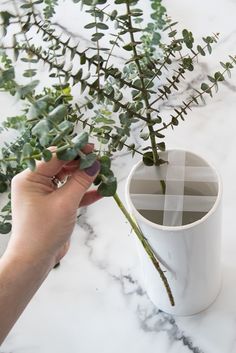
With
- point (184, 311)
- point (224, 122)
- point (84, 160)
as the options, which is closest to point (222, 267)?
point (184, 311)

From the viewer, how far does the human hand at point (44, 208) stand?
46 centimetres

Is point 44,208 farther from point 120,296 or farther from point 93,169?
point 120,296

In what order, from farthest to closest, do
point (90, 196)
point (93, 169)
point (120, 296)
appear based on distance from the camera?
point (120, 296)
point (90, 196)
point (93, 169)

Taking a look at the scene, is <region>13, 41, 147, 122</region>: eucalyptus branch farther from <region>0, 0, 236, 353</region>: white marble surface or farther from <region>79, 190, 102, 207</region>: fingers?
<region>0, 0, 236, 353</region>: white marble surface

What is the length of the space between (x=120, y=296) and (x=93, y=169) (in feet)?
0.88

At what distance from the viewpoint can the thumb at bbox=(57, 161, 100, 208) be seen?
0.45m

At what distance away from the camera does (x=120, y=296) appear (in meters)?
0.67

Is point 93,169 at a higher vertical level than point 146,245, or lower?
higher

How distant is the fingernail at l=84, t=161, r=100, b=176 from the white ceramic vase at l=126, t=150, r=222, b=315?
8 centimetres

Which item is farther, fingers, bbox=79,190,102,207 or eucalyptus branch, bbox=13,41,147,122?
fingers, bbox=79,190,102,207

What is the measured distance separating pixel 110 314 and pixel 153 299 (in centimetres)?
5

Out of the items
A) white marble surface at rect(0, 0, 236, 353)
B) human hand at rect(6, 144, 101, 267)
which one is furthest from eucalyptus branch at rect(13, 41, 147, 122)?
white marble surface at rect(0, 0, 236, 353)

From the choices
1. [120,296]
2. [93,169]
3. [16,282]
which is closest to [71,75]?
[93,169]

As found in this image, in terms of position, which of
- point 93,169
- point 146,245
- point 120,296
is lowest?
point 120,296
